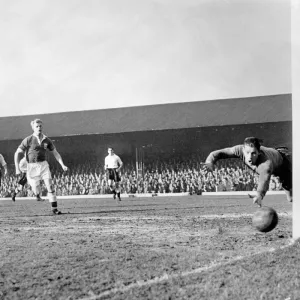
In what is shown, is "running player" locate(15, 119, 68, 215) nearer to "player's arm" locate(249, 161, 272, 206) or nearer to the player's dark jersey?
the player's dark jersey

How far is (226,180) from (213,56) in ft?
31.5

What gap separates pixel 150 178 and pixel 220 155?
35.1 ft

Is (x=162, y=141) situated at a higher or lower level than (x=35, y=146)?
higher

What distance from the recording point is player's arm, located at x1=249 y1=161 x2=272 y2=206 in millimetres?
5188

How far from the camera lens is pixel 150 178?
15703mm

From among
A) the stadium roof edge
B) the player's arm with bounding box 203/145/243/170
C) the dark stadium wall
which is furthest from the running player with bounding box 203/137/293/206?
the stadium roof edge

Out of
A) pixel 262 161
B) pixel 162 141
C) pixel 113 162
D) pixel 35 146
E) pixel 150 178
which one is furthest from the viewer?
pixel 162 141

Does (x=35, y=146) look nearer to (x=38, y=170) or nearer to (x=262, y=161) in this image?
(x=38, y=170)

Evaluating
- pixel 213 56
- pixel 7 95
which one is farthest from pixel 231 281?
pixel 7 95

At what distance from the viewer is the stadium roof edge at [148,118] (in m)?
15.6

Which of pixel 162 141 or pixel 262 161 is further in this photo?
pixel 162 141

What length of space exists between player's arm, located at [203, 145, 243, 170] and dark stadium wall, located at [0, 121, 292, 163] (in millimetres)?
8418

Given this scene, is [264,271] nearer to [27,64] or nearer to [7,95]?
[27,64]

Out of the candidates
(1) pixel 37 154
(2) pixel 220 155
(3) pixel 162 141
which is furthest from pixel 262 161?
(3) pixel 162 141
